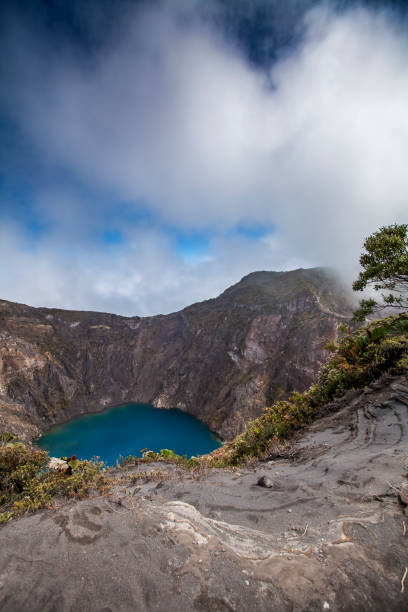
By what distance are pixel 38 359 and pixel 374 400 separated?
317ft

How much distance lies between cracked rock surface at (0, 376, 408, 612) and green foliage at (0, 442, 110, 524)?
0.46 metres

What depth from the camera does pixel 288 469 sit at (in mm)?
6598

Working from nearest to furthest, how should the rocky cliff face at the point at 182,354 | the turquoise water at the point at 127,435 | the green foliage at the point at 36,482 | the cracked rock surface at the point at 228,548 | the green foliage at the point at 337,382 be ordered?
the cracked rock surface at the point at 228,548, the green foliage at the point at 36,482, the green foliage at the point at 337,382, the turquoise water at the point at 127,435, the rocky cliff face at the point at 182,354

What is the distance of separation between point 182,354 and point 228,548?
104 metres

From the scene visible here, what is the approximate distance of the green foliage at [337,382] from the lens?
31.3 feet

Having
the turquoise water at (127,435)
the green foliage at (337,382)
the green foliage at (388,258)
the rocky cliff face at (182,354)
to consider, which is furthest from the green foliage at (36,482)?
the rocky cliff face at (182,354)

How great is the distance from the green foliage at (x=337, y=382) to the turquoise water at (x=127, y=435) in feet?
161

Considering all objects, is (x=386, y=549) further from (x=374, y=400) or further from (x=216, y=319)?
(x=216, y=319)

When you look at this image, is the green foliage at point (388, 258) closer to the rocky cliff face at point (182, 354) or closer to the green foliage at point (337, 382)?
the green foliage at point (337, 382)

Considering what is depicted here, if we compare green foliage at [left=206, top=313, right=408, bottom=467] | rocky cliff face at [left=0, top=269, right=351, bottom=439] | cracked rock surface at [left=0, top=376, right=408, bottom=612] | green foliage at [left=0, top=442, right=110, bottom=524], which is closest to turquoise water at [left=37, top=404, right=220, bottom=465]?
rocky cliff face at [left=0, top=269, right=351, bottom=439]

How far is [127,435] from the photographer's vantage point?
2699 inches

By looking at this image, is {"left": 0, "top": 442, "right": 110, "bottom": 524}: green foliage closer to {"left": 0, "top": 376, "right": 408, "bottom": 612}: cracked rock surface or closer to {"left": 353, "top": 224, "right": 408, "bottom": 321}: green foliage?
{"left": 0, "top": 376, "right": 408, "bottom": 612}: cracked rock surface

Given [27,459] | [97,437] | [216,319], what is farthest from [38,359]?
[27,459]

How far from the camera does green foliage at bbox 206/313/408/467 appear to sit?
9547 mm
